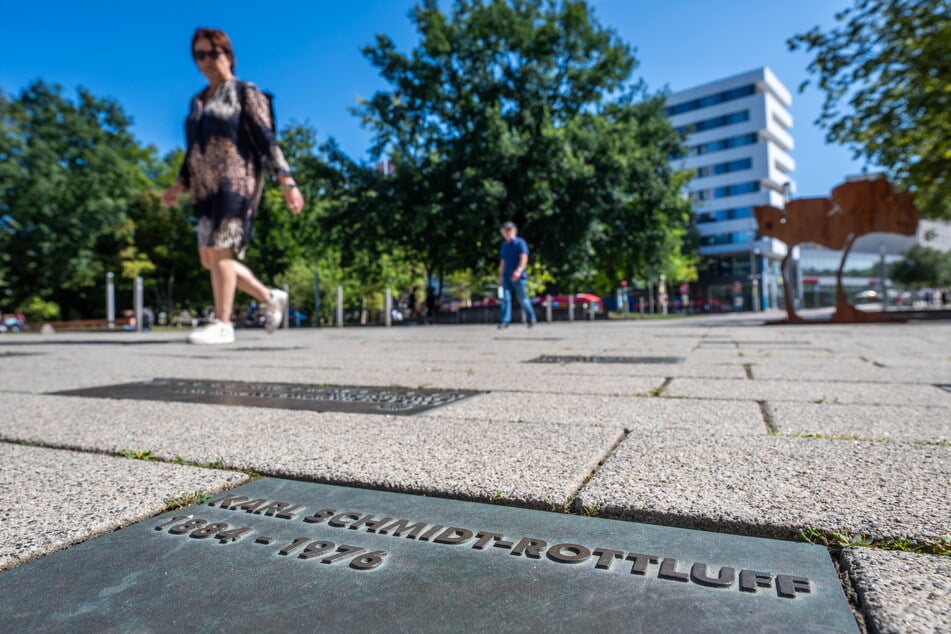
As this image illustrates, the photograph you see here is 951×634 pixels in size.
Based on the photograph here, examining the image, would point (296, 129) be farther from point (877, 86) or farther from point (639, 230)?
point (877, 86)

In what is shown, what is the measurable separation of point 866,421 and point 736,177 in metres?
58.7

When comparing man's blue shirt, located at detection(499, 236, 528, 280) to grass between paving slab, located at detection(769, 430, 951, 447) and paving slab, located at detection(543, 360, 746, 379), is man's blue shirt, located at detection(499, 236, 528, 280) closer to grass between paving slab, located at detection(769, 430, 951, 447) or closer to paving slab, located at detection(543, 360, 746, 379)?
paving slab, located at detection(543, 360, 746, 379)

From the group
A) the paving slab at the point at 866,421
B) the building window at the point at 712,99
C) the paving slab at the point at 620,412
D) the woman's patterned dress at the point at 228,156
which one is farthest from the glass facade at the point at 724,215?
the paving slab at the point at 620,412

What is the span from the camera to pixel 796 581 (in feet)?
3.17

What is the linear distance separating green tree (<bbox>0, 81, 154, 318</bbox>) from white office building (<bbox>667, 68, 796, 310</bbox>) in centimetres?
4364

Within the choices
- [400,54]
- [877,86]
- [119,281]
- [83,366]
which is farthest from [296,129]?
[83,366]

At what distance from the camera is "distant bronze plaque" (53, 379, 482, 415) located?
2.75 m

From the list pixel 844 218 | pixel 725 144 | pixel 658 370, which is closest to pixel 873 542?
pixel 658 370

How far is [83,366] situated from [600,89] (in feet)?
74.3

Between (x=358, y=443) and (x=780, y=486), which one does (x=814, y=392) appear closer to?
(x=780, y=486)

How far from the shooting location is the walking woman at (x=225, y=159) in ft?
19.1

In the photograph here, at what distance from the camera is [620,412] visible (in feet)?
8.14

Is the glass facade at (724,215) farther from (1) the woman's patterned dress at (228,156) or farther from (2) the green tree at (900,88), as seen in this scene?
(1) the woman's patterned dress at (228,156)

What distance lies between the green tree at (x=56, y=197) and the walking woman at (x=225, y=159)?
1263 inches
